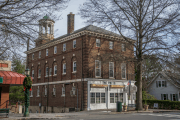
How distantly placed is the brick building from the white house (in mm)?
16744

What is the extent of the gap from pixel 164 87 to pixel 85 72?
89.2 ft

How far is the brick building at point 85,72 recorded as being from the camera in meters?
30.7

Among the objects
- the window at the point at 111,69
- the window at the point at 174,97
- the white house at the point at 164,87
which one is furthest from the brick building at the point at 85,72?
the window at the point at 174,97

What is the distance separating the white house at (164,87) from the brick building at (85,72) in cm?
1674

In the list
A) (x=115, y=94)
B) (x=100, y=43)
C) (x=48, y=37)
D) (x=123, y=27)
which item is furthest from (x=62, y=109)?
(x=48, y=37)

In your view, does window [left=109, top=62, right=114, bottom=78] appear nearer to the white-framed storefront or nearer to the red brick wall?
the white-framed storefront

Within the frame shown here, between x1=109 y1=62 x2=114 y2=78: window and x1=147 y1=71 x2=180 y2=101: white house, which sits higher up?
x1=109 y1=62 x2=114 y2=78: window

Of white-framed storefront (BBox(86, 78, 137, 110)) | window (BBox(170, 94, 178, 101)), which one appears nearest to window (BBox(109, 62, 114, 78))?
white-framed storefront (BBox(86, 78, 137, 110))

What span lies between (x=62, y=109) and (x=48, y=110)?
4674 mm

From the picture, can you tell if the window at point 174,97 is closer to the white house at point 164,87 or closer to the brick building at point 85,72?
the white house at point 164,87

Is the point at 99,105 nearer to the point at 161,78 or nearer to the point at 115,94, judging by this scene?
the point at 115,94

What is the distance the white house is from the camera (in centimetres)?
4816

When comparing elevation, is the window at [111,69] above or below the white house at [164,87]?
above

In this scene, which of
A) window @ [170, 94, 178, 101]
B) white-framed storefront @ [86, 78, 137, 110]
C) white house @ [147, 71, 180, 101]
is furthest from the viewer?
window @ [170, 94, 178, 101]
